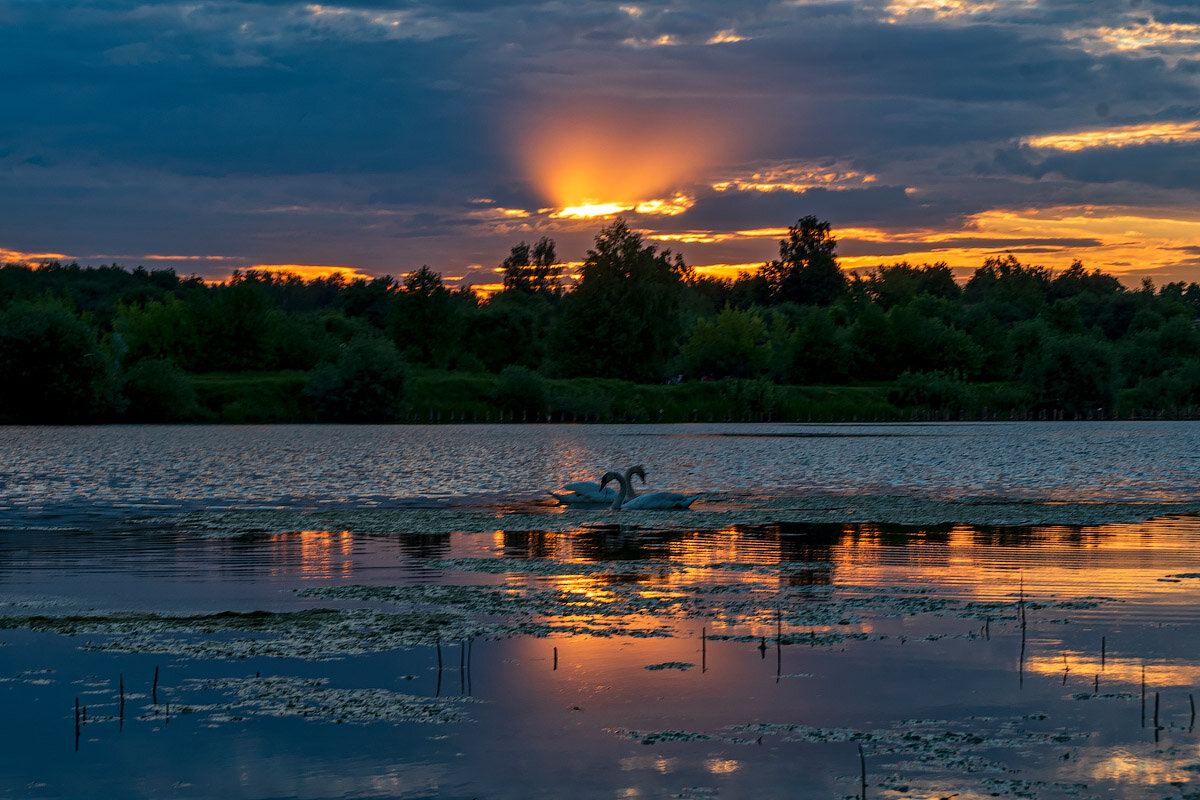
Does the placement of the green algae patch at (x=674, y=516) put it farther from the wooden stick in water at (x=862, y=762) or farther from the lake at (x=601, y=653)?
the wooden stick in water at (x=862, y=762)

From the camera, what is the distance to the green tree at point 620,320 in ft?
524

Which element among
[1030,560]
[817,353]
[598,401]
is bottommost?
[1030,560]

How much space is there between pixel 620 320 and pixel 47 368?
6911 cm

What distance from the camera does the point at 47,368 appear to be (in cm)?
11250

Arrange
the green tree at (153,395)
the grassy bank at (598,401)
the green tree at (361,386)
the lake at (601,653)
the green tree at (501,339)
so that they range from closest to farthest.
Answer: the lake at (601,653)
the green tree at (153,395)
the green tree at (361,386)
the grassy bank at (598,401)
the green tree at (501,339)

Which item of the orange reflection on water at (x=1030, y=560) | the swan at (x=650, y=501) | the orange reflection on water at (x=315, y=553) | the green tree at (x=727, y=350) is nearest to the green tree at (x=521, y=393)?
the green tree at (x=727, y=350)

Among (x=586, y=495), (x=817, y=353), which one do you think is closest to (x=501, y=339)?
(x=817, y=353)

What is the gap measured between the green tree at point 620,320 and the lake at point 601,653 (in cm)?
12574

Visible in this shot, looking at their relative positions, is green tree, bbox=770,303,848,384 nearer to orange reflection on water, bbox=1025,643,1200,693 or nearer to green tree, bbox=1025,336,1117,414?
green tree, bbox=1025,336,1117,414

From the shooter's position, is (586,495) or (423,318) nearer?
(586,495)

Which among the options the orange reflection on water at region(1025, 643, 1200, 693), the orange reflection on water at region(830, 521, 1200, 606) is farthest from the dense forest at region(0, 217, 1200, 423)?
the orange reflection on water at region(1025, 643, 1200, 693)

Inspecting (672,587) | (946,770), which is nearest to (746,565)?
(672,587)

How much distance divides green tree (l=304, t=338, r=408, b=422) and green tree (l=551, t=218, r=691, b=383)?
3608 cm

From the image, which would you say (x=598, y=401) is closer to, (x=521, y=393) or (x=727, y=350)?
(x=521, y=393)
